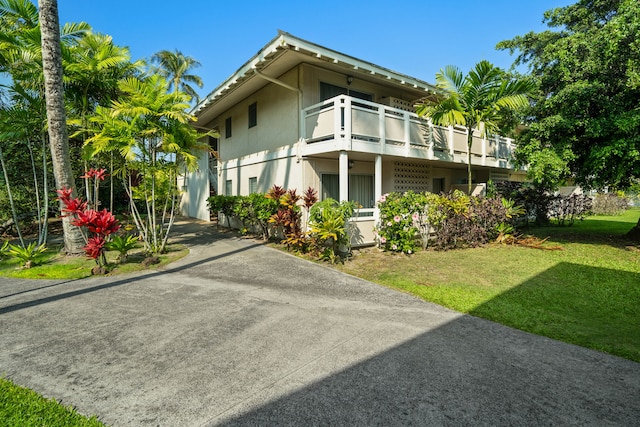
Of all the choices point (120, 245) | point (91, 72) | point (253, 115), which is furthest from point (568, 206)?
point (91, 72)

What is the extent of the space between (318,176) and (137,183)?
6038mm

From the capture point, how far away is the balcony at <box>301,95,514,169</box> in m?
8.89

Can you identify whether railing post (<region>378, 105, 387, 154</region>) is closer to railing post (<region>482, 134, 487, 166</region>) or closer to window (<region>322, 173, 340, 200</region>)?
window (<region>322, 173, 340, 200</region>)

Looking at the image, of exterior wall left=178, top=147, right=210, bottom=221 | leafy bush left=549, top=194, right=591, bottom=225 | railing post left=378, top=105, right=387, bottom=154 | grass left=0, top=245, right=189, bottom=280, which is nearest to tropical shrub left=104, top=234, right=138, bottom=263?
grass left=0, top=245, right=189, bottom=280

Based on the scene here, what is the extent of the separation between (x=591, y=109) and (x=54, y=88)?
47.2ft

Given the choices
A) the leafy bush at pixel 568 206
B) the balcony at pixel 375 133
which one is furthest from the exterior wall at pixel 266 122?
the leafy bush at pixel 568 206

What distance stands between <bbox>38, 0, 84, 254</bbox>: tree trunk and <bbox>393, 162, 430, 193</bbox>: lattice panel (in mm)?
10694

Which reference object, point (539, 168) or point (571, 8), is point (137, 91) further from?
point (571, 8)

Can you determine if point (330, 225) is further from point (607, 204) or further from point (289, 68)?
point (607, 204)

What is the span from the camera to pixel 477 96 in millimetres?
10039

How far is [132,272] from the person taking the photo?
23.4 ft

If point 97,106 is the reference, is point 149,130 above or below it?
below

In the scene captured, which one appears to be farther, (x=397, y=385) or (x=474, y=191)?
(x=474, y=191)

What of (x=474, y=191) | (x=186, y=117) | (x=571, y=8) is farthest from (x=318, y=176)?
(x=571, y=8)
